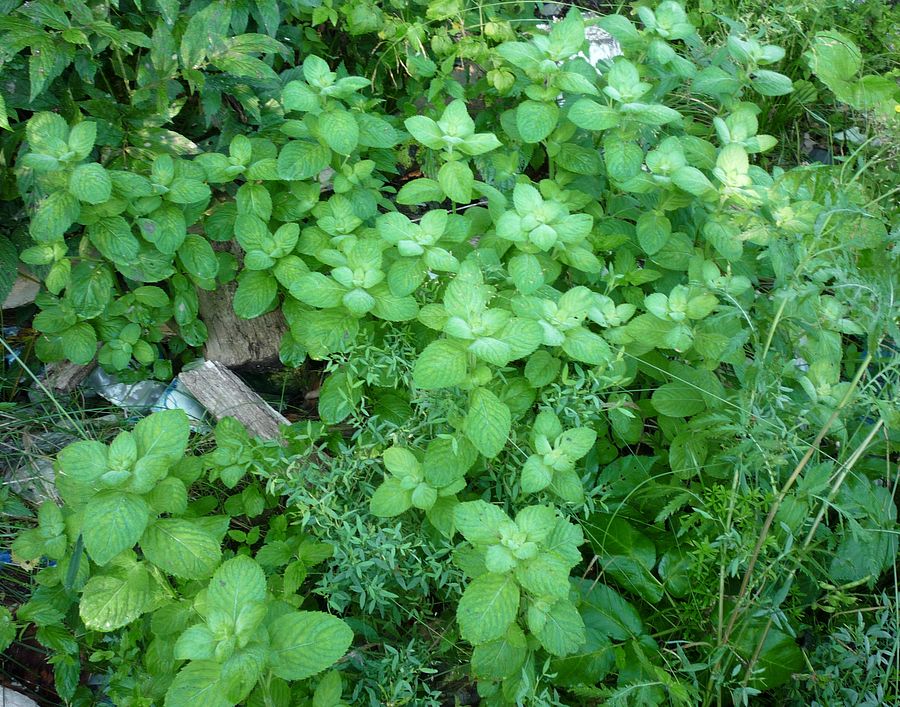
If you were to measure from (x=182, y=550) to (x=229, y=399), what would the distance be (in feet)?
2.76

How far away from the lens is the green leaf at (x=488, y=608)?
1467mm

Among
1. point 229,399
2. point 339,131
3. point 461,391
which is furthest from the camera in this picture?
point 229,399

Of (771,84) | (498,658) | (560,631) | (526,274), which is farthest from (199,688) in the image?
(771,84)

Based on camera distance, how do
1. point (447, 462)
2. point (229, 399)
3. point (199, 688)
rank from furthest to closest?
point (229, 399), point (447, 462), point (199, 688)

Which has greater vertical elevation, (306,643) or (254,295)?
(254,295)

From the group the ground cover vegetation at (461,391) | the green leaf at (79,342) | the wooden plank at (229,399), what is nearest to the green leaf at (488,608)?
the ground cover vegetation at (461,391)

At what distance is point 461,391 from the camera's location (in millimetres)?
1805

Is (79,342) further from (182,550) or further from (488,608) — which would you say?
(488,608)

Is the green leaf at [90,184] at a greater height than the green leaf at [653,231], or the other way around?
the green leaf at [90,184]

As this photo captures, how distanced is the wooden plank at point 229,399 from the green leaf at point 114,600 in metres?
0.71

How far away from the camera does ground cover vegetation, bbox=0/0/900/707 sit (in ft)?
5.20

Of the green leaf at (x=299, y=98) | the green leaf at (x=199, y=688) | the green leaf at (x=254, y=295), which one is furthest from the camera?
the green leaf at (x=254, y=295)

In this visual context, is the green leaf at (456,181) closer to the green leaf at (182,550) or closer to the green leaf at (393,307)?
the green leaf at (393,307)

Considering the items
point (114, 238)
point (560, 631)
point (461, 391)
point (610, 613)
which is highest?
point (114, 238)
